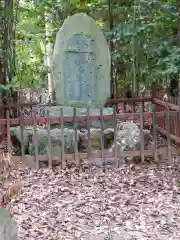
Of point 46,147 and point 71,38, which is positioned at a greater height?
point 71,38

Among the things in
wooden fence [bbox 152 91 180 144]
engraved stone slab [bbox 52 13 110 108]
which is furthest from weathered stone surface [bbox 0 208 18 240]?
engraved stone slab [bbox 52 13 110 108]

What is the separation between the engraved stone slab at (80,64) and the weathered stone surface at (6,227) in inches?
190

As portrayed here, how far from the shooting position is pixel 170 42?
7.89m

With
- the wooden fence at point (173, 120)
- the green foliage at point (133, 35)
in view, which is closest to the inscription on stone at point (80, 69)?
the green foliage at point (133, 35)

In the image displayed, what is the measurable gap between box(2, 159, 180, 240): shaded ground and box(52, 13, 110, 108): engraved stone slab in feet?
7.02

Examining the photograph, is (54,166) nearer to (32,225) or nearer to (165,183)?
(165,183)

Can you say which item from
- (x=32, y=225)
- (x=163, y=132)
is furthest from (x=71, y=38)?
(x=32, y=225)

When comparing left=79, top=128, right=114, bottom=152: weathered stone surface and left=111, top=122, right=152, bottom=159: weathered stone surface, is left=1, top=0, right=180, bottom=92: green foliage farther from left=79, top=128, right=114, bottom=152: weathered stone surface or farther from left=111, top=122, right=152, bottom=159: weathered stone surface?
left=79, top=128, right=114, bottom=152: weathered stone surface

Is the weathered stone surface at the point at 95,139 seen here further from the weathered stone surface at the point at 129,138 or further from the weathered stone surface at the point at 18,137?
the weathered stone surface at the point at 18,137

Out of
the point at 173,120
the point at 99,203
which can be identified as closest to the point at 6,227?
the point at 99,203

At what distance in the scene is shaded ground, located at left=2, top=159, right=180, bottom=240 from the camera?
3840mm

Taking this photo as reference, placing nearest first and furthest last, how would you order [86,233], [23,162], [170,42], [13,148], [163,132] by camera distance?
[86,233]
[23,162]
[13,148]
[163,132]
[170,42]

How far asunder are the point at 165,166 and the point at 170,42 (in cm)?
299

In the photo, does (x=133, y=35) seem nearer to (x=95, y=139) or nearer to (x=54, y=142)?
(x=95, y=139)
